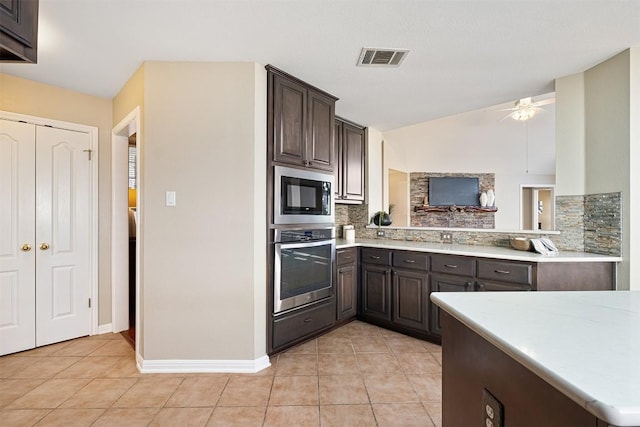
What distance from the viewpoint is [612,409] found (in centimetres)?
51

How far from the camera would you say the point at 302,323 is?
2.80m

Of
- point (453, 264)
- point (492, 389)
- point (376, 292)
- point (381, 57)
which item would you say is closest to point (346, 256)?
point (376, 292)

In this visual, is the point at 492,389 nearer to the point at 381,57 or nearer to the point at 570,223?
the point at 381,57

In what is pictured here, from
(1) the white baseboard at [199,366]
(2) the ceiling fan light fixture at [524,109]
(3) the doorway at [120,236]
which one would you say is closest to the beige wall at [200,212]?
(1) the white baseboard at [199,366]

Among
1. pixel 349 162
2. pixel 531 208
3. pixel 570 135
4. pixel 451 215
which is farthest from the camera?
pixel 531 208

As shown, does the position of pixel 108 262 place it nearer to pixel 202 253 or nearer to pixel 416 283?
pixel 202 253

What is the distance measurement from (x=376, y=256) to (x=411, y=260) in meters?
0.42

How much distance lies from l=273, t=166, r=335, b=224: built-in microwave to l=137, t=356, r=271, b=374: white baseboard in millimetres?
1133

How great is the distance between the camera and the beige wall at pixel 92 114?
2.76 metres

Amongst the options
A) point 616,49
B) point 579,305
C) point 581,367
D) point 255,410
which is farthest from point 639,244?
point 255,410

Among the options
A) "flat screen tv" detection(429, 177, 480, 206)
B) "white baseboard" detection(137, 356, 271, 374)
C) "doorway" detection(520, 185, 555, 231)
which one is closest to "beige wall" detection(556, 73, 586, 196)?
"white baseboard" detection(137, 356, 271, 374)

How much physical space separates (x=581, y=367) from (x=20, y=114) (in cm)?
398

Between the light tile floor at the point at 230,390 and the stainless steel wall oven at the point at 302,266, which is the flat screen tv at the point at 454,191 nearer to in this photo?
the stainless steel wall oven at the point at 302,266

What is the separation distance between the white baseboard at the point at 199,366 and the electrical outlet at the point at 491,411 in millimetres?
1882
